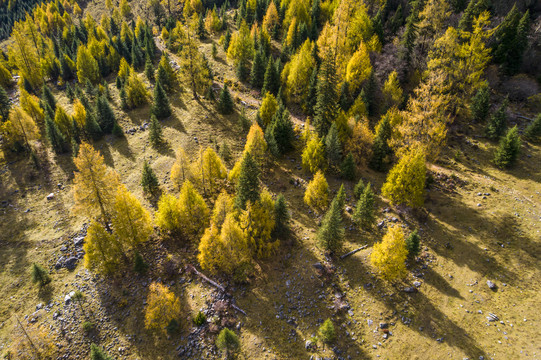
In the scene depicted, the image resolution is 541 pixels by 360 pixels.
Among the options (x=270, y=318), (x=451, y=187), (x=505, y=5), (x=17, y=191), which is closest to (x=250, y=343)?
(x=270, y=318)

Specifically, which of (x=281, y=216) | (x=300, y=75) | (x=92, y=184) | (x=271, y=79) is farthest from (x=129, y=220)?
(x=300, y=75)

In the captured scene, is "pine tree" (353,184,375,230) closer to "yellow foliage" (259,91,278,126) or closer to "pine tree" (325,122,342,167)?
"pine tree" (325,122,342,167)

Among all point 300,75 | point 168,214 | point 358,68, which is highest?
point 358,68

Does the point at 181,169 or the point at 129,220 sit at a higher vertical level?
the point at 181,169

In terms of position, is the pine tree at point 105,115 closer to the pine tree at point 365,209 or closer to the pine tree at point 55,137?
the pine tree at point 55,137

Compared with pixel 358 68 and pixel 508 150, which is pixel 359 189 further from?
pixel 358 68

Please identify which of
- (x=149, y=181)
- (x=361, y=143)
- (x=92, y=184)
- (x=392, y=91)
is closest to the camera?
(x=92, y=184)

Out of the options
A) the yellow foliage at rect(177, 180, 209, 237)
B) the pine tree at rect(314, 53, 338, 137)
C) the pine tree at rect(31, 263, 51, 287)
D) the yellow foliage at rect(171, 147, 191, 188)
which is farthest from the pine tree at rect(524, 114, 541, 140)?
the pine tree at rect(31, 263, 51, 287)
